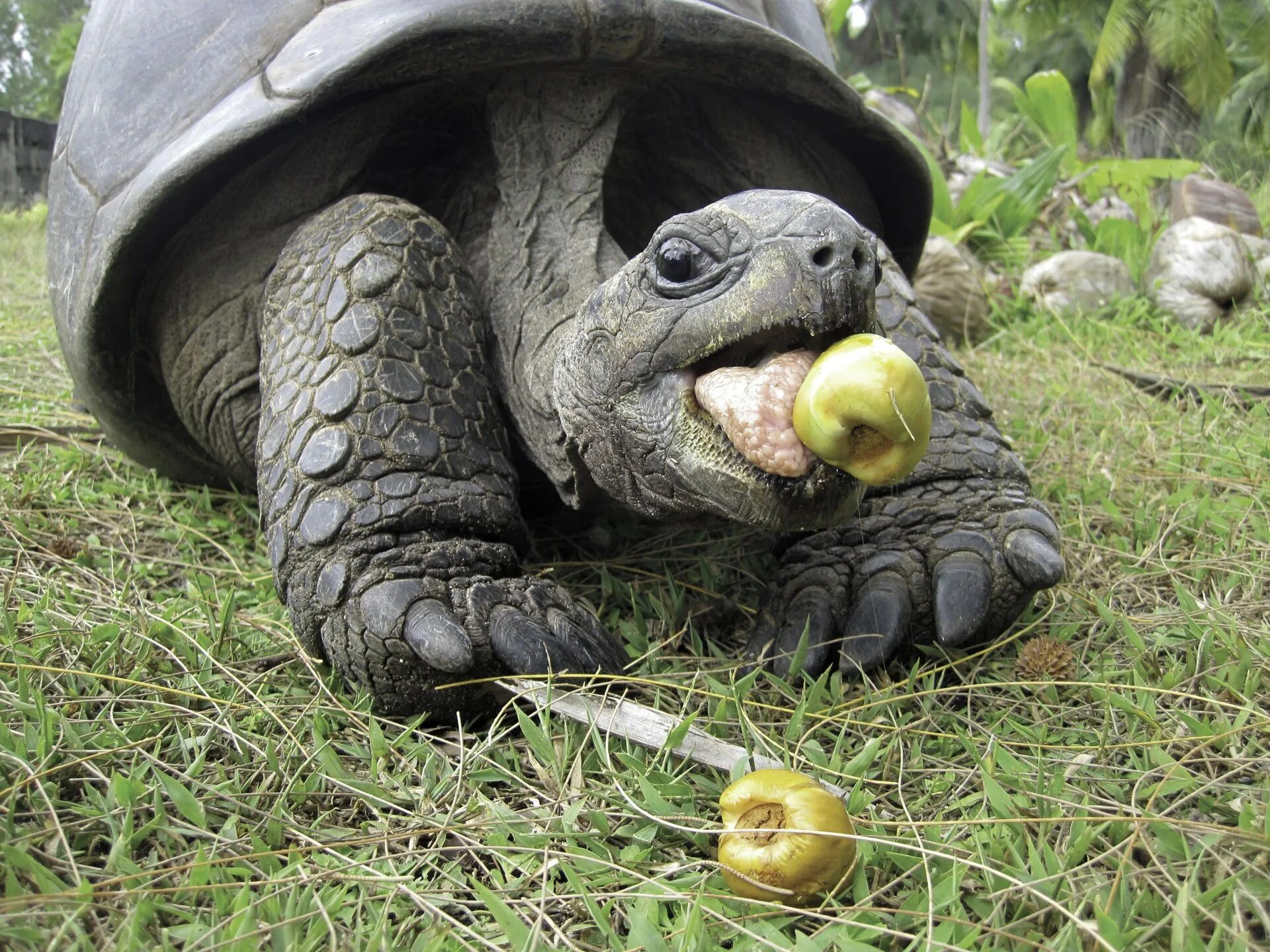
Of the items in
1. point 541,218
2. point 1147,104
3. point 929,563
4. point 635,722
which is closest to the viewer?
point 635,722

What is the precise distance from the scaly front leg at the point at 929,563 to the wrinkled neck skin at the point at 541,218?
2.09ft

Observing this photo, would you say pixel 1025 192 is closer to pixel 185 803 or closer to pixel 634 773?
pixel 634 773

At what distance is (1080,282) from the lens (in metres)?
4.88

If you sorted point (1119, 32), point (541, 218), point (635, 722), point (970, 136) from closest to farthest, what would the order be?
point (635, 722), point (541, 218), point (970, 136), point (1119, 32)

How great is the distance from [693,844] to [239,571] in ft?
4.83

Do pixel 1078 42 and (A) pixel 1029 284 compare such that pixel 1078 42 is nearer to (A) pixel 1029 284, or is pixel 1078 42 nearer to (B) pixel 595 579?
(A) pixel 1029 284

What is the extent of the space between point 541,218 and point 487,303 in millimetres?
235

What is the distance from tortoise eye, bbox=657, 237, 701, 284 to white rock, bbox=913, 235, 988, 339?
338 centimetres

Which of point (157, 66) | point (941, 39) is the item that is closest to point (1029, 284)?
point (157, 66)

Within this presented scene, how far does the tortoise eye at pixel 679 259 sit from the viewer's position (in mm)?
1520

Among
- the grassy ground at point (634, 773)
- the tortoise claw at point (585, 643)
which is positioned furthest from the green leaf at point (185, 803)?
the tortoise claw at point (585, 643)

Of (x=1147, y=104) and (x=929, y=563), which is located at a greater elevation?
(x=929, y=563)

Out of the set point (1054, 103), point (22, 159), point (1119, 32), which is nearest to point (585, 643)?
point (1054, 103)

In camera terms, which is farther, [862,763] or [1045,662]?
[1045,662]
